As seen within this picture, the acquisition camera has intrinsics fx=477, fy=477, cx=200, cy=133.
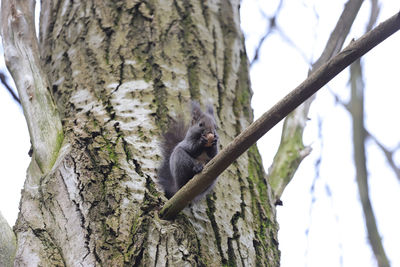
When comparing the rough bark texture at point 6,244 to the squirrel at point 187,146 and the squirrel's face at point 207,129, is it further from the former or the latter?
the squirrel's face at point 207,129

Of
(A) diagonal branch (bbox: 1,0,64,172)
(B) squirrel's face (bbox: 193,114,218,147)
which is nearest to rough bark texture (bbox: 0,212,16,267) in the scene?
(A) diagonal branch (bbox: 1,0,64,172)

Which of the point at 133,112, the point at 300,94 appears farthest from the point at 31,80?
the point at 300,94

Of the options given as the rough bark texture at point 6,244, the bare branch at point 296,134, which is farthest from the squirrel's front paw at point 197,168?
the rough bark texture at point 6,244

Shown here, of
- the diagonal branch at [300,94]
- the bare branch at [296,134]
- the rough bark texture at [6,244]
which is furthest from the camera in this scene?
the bare branch at [296,134]

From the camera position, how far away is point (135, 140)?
1789 mm

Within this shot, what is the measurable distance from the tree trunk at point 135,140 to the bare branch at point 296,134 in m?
0.20

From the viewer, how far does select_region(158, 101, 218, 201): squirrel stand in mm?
1941

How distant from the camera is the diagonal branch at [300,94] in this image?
1146mm

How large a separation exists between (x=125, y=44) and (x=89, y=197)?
2.62 feet

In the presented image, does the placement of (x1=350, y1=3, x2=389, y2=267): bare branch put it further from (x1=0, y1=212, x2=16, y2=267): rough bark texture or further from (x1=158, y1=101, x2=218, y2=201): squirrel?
(x1=0, y1=212, x2=16, y2=267): rough bark texture

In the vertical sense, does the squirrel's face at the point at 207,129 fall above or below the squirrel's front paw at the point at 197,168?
above

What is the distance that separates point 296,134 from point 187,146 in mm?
612

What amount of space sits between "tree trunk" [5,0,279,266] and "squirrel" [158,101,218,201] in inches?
2.2

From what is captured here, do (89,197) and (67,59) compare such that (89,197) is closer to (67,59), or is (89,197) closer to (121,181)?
(121,181)
